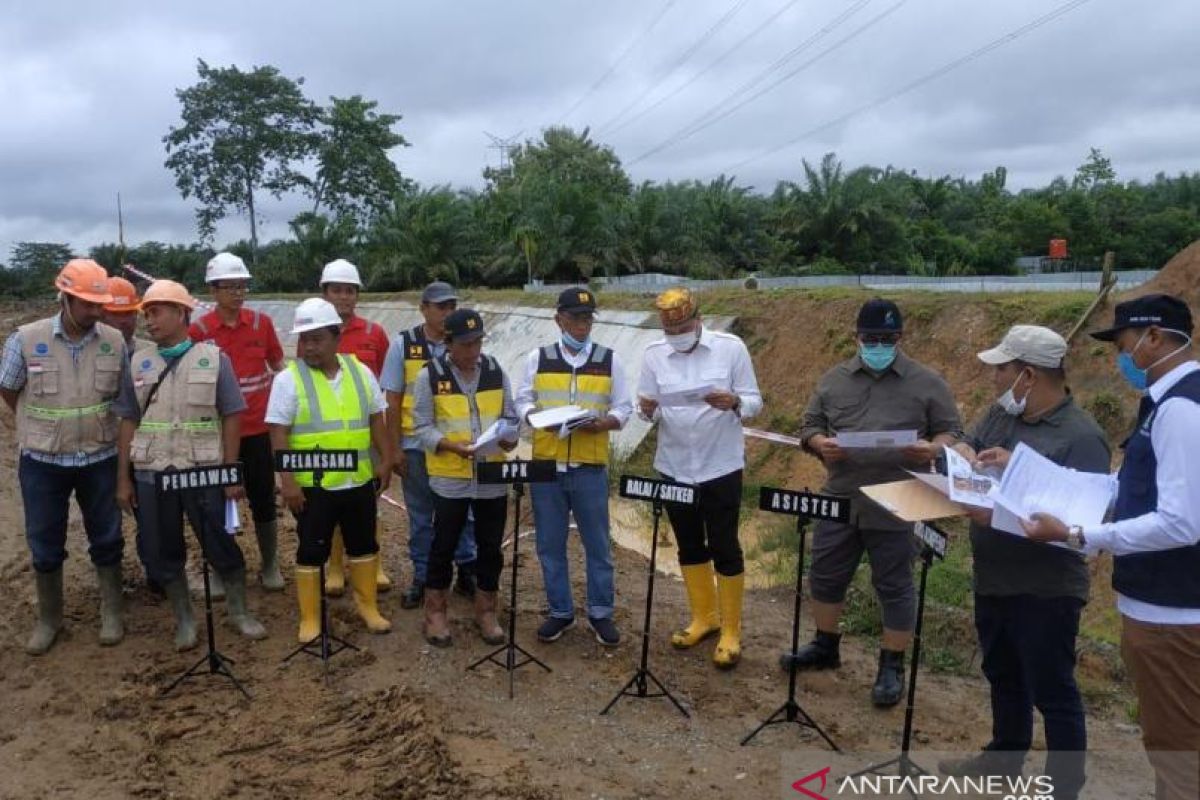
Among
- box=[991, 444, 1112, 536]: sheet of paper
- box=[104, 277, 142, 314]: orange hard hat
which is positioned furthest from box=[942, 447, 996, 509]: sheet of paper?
box=[104, 277, 142, 314]: orange hard hat

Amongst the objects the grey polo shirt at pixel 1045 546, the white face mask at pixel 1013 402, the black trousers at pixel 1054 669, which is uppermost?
the white face mask at pixel 1013 402

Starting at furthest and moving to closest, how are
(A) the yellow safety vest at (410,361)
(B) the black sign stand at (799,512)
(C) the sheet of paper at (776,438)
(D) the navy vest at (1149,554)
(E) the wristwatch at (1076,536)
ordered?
(C) the sheet of paper at (776,438), (A) the yellow safety vest at (410,361), (B) the black sign stand at (799,512), (E) the wristwatch at (1076,536), (D) the navy vest at (1149,554)

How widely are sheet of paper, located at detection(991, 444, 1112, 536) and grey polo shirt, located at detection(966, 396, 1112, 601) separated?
30 centimetres

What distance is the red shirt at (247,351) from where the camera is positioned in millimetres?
5836

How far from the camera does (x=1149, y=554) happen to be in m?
2.98

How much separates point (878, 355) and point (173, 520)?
3.94 metres

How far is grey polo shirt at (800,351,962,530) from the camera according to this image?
459 centimetres

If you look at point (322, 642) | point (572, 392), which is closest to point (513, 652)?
point (322, 642)

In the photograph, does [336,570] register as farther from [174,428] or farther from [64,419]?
[64,419]

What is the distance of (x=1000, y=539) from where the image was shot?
366cm

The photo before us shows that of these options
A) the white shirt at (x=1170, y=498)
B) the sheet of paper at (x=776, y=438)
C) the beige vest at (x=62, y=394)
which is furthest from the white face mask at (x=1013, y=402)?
the sheet of paper at (x=776, y=438)

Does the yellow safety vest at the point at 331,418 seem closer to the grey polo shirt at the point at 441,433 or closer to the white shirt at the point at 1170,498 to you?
the grey polo shirt at the point at 441,433

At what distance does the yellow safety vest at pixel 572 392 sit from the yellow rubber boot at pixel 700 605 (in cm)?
86

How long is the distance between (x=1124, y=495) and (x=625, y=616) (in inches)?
141
